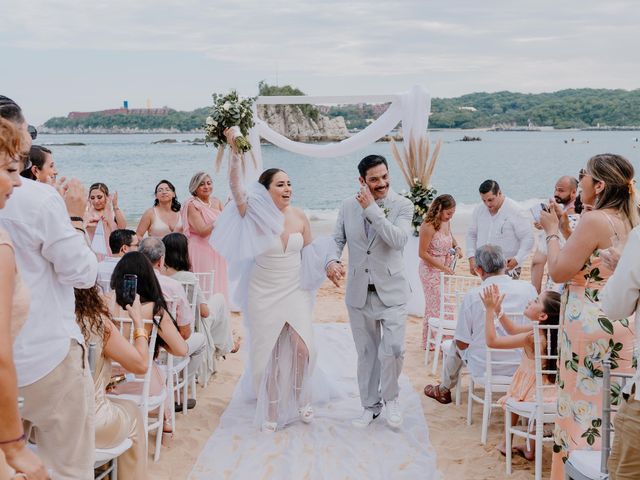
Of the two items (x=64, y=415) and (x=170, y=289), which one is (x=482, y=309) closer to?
(x=170, y=289)

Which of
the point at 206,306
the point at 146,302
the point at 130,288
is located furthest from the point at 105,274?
the point at 130,288

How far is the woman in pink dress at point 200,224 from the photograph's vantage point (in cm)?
731

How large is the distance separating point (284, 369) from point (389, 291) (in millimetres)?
973

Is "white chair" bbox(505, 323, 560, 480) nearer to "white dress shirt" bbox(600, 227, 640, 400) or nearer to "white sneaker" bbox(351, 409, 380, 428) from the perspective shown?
"white sneaker" bbox(351, 409, 380, 428)

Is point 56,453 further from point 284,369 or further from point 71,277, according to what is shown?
point 284,369

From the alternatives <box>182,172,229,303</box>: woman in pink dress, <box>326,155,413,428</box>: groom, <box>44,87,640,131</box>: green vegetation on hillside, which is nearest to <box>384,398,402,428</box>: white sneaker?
<box>326,155,413,428</box>: groom

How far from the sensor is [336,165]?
52.1 m

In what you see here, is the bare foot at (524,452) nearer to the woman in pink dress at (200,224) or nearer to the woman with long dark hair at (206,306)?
the woman with long dark hair at (206,306)

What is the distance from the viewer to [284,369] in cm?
534

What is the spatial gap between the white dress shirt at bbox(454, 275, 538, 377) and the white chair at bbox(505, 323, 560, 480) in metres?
0.57

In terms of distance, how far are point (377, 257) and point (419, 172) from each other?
3.36 metres

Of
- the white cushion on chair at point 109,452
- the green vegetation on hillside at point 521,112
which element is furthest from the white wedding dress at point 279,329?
the green vegetation on hillside at point 521,112

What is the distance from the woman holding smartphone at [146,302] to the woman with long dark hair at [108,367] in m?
0.64

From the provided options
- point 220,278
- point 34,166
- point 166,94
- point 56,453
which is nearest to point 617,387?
point 56,453
